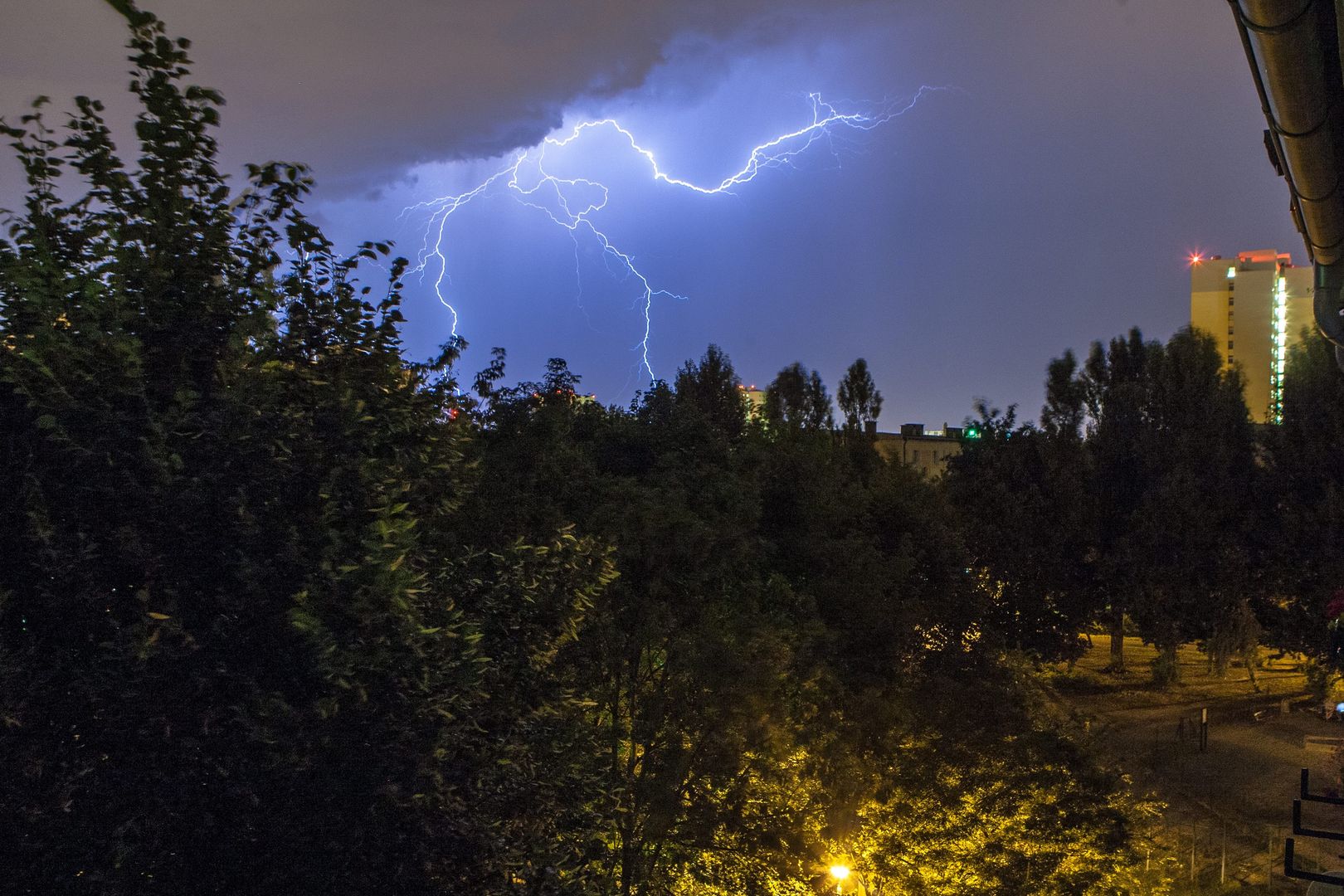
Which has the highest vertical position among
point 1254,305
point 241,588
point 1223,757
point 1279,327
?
point 1254,305

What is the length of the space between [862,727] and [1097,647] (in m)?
36.7

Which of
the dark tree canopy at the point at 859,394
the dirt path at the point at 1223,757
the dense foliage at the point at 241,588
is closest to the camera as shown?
the dense foliage at the point at 241,588

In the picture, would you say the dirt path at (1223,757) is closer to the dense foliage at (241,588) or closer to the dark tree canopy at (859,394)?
the dense foliage at (241,588)

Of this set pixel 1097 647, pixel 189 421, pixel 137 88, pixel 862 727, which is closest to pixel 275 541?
pixel 189 421

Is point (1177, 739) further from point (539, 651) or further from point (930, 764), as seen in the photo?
point (539, 651)

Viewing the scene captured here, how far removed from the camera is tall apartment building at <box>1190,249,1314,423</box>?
239 feet

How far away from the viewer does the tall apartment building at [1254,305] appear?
7289 centimetres

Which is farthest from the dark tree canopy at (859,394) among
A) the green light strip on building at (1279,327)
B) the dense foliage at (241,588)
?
the dense foliage at (241,588)

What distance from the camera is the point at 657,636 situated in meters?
13.9

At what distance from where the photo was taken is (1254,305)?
81.6m

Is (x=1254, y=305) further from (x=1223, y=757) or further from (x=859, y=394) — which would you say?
(x=1223, y=757)

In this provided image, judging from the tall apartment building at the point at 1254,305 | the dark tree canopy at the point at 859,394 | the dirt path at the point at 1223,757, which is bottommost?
the dirt path at the point at 1223,757

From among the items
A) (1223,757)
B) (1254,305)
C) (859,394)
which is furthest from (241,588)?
(1254,305)

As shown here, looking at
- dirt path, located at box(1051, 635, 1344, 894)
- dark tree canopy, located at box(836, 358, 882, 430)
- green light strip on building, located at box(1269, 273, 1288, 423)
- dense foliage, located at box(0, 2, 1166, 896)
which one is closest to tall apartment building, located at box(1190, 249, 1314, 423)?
green light strip on building, located at box(1269, 273, 1288, 423)
